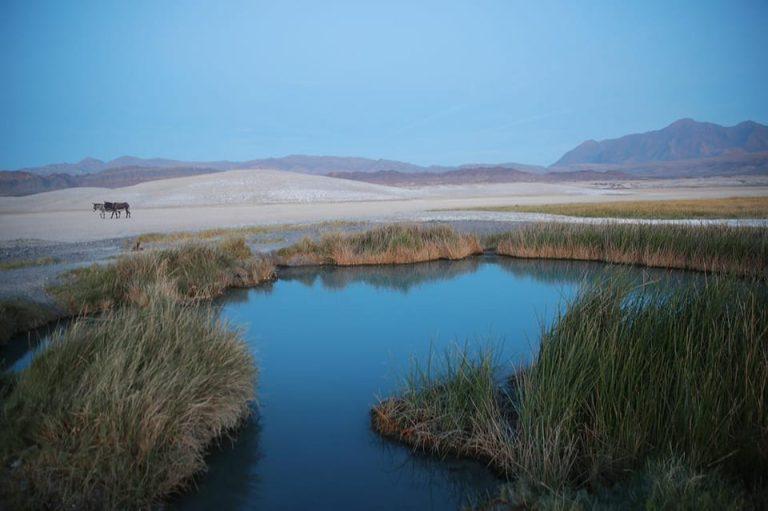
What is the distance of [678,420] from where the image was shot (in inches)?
177

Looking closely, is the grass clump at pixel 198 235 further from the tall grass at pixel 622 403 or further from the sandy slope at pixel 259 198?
the tall grass at pixel 622 403

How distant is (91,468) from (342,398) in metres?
3.53

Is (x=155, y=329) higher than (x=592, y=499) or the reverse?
higher

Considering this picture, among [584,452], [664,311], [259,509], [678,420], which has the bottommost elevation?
[259,509]

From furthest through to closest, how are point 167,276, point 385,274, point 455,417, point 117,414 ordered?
point 385,274 < point 167,276 < point 455,417 < point 117,414

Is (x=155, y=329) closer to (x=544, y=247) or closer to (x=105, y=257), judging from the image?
(x=105, y=257)

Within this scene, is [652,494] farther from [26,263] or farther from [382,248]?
[26,263]

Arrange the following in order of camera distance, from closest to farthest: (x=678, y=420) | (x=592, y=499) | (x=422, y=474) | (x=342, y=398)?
(x=592, y=499) → (x=678, y=420) → (x=422, y=474) → (x=342, y=398)

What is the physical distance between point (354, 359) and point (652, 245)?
10772mm

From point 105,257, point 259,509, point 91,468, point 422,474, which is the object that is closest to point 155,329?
point 91,468

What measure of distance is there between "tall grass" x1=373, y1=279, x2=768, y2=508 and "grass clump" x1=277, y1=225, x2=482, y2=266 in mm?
11455

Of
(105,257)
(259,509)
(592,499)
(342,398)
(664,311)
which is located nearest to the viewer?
(592,499)

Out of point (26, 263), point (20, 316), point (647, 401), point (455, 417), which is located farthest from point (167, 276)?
point (647, 401)

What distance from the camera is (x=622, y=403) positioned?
4836mm
